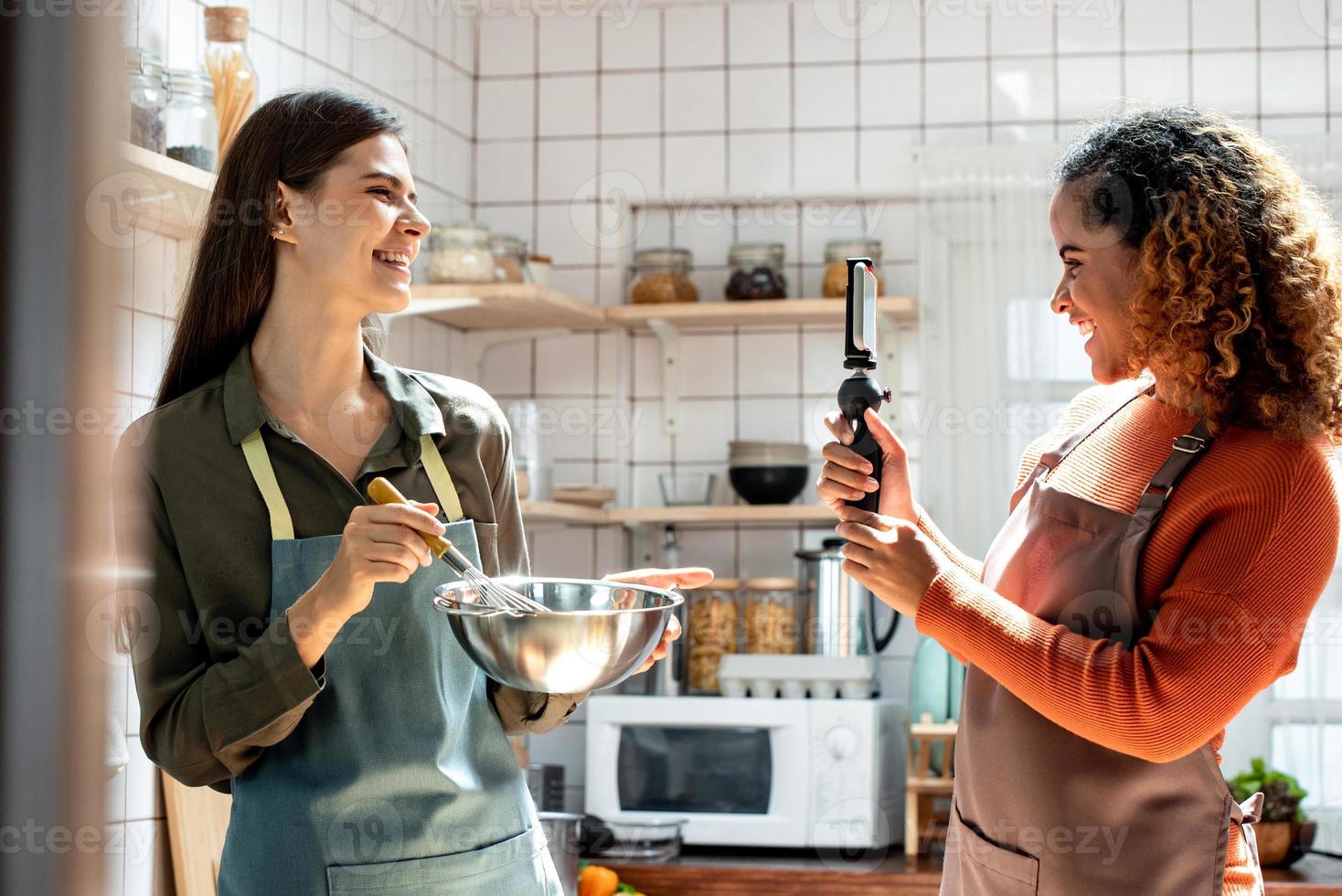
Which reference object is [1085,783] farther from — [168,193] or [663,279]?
[663,279]

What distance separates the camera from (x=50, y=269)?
120 mm

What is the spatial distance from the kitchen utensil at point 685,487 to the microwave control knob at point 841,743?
2.35ft

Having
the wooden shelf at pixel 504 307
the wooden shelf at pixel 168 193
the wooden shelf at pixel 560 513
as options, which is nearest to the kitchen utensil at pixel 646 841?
the wooden shelf at pixel 560 513

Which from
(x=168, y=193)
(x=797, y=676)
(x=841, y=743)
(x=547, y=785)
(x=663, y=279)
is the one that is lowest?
(x=547, y=785)

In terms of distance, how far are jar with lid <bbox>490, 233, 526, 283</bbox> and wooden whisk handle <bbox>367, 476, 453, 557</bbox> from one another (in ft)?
6.02

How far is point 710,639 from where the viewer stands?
3059mm

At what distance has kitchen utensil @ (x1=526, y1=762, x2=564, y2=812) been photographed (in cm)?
287

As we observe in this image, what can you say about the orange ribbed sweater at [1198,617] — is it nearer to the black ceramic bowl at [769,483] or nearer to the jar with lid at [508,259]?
the jar with lid at [508,259]

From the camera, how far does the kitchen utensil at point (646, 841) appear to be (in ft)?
8.92

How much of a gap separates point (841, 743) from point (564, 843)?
2.23ft

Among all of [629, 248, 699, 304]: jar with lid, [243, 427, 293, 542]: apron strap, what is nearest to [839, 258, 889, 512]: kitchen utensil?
[243, 427, 293, 542]: apron strap

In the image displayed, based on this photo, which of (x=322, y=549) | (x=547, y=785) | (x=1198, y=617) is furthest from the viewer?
(x=547, y=785)

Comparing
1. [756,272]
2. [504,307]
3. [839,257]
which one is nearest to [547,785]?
[504,307]

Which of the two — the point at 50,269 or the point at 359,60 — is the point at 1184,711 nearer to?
the point at 50,269
